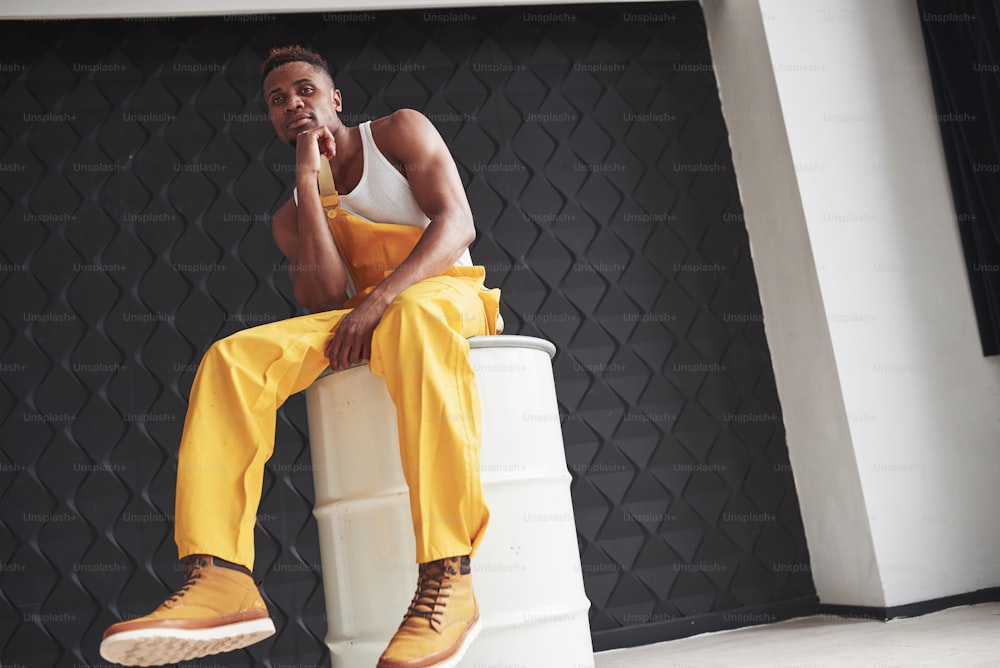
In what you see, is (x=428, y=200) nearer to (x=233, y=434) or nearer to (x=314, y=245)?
(x=314, y=245)

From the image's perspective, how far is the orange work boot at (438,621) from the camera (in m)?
1.50

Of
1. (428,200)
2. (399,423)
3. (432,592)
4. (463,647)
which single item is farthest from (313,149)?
(463,647)

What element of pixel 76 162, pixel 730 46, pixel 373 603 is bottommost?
pixel 373 603

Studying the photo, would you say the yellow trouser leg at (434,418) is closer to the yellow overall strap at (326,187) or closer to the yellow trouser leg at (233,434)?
the yellow trouser leg at (233,434)

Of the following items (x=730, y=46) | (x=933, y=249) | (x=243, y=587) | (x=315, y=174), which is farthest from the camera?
(x=730, y=46)

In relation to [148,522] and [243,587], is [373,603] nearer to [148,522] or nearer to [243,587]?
[243,587]

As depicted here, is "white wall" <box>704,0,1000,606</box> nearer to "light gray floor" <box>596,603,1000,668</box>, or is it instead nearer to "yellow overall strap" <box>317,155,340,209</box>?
"light gray floor" <box>596,603,1000,668</box>

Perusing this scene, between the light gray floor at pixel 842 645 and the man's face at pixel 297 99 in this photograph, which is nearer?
the light gray floor at pixel 842 645

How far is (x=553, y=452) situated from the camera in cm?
195

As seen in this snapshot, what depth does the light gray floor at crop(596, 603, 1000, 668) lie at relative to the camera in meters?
2.09

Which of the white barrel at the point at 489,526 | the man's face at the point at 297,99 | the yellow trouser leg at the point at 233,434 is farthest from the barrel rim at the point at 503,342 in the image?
the man's face at the point at 297,99

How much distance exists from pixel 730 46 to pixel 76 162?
102 inches

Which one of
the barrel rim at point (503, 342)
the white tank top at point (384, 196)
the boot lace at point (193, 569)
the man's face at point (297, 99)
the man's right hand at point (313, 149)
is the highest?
the man's face at point (297, 99)

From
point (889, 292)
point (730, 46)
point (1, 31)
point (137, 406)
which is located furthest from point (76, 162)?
point (889, 292)
